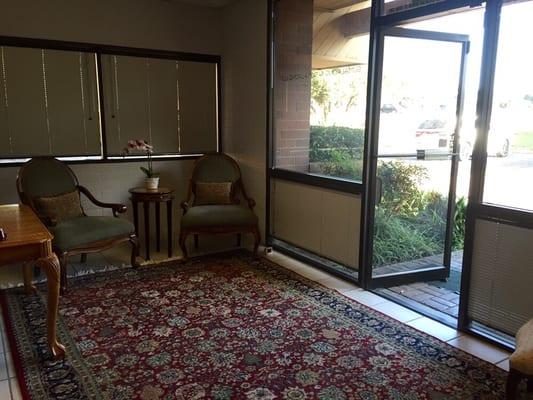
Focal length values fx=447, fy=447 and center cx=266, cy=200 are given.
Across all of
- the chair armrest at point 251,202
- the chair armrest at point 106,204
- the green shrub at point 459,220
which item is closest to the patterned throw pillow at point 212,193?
the chair armrest at point 251,202

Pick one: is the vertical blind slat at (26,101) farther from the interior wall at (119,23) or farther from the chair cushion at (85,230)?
the chair cushion at (85,230)

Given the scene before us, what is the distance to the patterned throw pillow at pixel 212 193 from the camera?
4.66m

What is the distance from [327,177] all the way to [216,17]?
8.13 ft

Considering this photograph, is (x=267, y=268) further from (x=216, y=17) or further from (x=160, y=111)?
(x=216, y=17)

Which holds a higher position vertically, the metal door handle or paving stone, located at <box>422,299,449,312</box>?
the metal door handle

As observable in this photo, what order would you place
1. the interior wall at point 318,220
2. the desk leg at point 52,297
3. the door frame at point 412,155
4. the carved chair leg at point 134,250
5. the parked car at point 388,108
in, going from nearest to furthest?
1. the desk leg at point 52,297
2. the door frame at point 412,155
3. the parked car at point 388,108
4. the interior wall at point 318,220
5. the carved chair leg at point 134,250

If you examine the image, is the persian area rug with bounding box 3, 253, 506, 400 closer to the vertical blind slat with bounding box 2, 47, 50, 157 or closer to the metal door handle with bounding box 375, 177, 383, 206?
the metal door handle with bounding box 375, 177, 383, 206

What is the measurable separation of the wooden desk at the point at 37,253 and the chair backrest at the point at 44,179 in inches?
45.1

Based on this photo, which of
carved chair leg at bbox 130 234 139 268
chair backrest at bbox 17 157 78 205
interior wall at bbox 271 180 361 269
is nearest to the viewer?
interior wall at bbox 271 180 361 269

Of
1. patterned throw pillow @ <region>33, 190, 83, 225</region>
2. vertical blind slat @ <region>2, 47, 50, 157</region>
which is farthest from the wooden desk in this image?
vertical blind slat @ <region>2, 47, 50, 157</region>

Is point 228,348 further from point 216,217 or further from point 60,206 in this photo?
point 60,206

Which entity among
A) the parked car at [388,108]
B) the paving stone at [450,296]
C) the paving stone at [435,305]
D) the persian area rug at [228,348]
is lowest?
the paving stone at [450,296]

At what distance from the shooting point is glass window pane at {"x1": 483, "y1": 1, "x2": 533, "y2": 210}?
8.25ft

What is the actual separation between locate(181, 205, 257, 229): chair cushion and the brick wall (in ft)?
2.16
